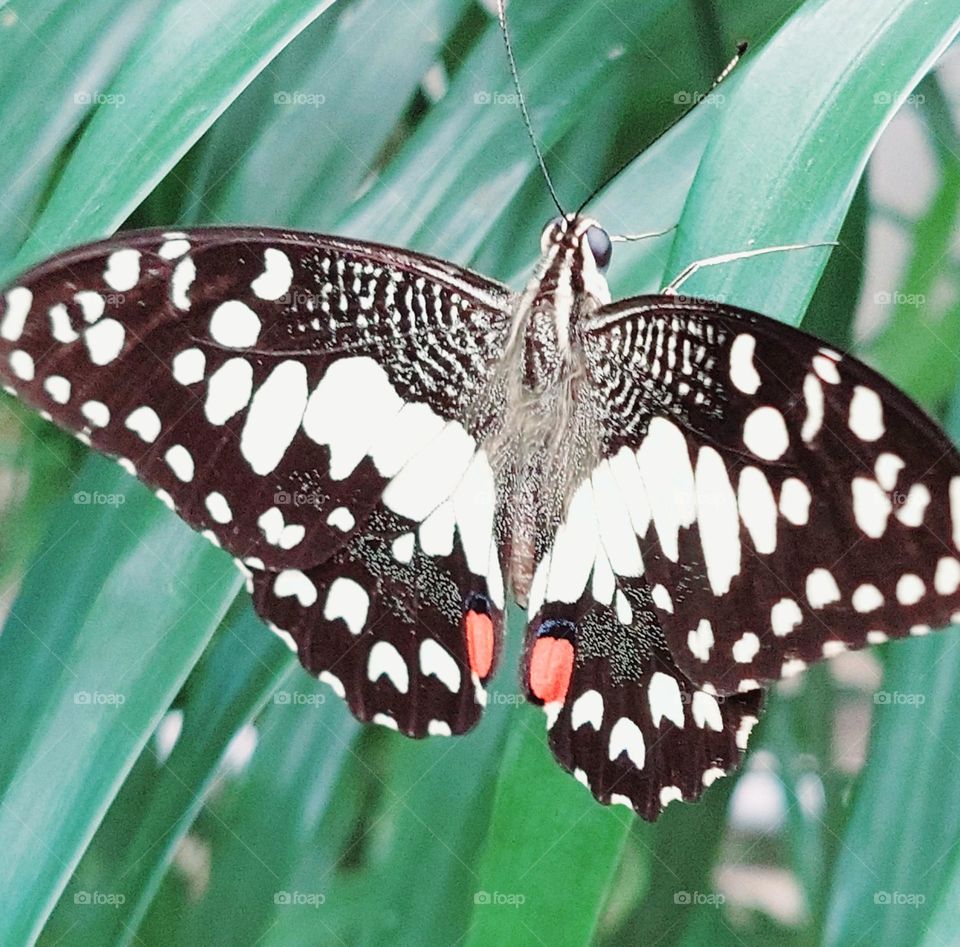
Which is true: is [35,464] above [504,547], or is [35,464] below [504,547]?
below

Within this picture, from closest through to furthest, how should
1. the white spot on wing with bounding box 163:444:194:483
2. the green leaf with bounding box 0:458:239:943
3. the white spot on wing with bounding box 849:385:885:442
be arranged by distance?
the white spot on wing with bounding box 849:385:885:442
the white spot on wing with bounding box 163:444:194:483
the green leaf with bounding box 0:458:239:943

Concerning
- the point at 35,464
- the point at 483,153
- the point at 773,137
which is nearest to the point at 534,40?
the point at 483,153

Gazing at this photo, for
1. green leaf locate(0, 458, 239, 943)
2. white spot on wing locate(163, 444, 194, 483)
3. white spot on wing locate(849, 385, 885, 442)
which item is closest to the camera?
white spot on wing locate(849, 385, 885, 442)

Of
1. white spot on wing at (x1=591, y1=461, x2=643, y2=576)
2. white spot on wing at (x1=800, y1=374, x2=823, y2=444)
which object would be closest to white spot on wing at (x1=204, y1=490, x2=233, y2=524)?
white spot on wing at (x1=591, y1=461, x2=643, y2=576)

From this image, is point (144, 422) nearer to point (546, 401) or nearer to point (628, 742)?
point (546, 401)

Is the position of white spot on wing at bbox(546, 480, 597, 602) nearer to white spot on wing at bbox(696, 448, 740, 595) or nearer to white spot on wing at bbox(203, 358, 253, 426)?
white spot on wing at bbox(696, 448, 740, 595)

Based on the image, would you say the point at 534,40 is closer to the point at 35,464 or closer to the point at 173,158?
the point at 173,158
